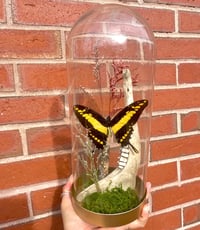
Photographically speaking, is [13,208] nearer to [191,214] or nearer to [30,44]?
[30,44]

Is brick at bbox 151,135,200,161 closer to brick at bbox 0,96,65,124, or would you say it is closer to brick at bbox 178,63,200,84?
brick at bbox 178,63,200,84

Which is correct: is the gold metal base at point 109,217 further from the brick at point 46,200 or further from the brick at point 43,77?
the brick at point 43,77

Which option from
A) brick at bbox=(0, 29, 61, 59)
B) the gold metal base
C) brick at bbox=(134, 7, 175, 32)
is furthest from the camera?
brick at bbox=(134, 7, 175, 32)

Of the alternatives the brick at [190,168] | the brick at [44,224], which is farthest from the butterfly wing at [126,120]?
the brick at [190,168]

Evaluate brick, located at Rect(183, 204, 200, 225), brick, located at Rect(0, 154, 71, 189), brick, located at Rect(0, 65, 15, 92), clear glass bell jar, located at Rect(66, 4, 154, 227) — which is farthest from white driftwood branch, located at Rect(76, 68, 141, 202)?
brick, located at Rect(183, 204, 200, 225)

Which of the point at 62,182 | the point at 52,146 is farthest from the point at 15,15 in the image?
the point at 62,182

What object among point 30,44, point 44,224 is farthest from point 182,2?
point 44,224

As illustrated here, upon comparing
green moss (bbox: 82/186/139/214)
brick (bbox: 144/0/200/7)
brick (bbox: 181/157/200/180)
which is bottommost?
brick (bbox: 181/157/200/180)
